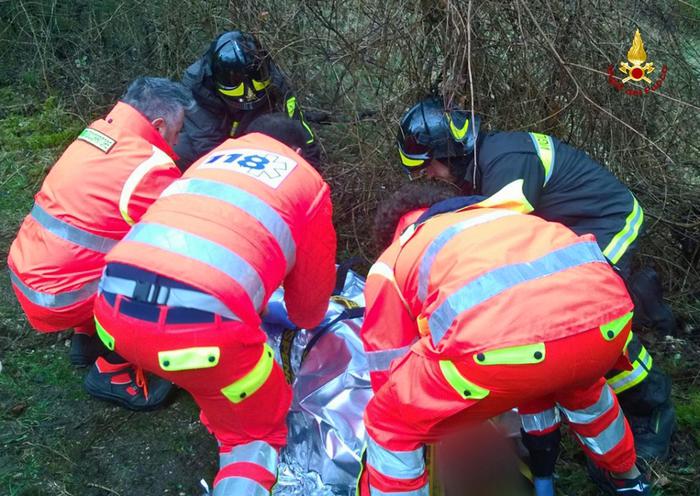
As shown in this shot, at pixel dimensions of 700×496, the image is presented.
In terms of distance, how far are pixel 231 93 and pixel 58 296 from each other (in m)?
1.75

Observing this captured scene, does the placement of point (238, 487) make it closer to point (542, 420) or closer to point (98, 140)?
point (542, 420)

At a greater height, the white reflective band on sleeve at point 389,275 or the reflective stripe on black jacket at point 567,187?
the white reflective band on sleeve at point 389,275

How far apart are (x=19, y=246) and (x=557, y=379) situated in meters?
2.42

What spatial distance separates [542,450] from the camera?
7.74 feet

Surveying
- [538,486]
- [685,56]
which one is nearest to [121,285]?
[538,486]

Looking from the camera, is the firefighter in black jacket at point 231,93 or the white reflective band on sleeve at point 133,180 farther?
the firefighter in black jacket at point 231,93

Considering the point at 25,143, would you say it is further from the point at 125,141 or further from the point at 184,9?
the point at 125,141

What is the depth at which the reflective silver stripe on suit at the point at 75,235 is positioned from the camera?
278cm

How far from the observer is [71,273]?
285 centimetres

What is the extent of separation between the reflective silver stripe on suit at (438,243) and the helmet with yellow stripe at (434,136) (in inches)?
35.1

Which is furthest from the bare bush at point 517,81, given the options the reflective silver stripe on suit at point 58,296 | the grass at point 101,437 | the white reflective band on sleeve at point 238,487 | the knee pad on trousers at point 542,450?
the white reflective band on sleeve at point 238,487

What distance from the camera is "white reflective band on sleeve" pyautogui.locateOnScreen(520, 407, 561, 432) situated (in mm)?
2311

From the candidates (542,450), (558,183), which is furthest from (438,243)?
(558,183)

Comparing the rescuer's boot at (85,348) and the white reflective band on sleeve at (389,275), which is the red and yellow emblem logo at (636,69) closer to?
the white reflective band on sleeve at (389,275)
